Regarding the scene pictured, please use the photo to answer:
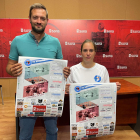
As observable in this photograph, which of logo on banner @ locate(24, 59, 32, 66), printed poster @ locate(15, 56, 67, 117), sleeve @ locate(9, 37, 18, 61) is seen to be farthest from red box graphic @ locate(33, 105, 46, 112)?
sleeve @ locate(9, 37, 18, 61)

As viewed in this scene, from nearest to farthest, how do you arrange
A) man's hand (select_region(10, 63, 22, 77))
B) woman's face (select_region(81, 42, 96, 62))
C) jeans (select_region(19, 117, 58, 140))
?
man's hand (select_region(10, 63, 22, 77)) < jeans (select_region(19, 117, 58, 140)) < woman's face (select_region(81, 42, 96, 62))

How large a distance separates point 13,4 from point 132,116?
3578 millimetres

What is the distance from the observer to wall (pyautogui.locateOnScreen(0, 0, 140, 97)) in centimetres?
345

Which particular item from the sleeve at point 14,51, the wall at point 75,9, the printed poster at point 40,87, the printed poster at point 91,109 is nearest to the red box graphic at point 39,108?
the printed poster at point 40,87

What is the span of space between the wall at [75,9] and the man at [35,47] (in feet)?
8.12

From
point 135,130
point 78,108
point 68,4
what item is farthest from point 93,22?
point 78,108

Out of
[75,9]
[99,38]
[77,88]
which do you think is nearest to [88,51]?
[77,88]

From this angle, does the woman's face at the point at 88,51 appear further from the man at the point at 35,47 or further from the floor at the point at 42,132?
the floor at the point at 42,132

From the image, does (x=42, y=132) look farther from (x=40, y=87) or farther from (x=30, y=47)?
(x=30, y=47)

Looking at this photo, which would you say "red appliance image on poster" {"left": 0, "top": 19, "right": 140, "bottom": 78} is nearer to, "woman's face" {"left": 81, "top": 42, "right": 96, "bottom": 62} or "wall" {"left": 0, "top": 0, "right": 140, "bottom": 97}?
"wall" {"left": 0, "top": 0, "right": 140, "bottom": 97}

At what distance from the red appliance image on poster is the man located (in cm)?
228

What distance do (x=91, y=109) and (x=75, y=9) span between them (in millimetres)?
2996

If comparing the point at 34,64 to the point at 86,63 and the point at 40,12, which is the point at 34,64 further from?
the point at 86,63

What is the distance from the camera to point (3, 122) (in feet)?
8.00
